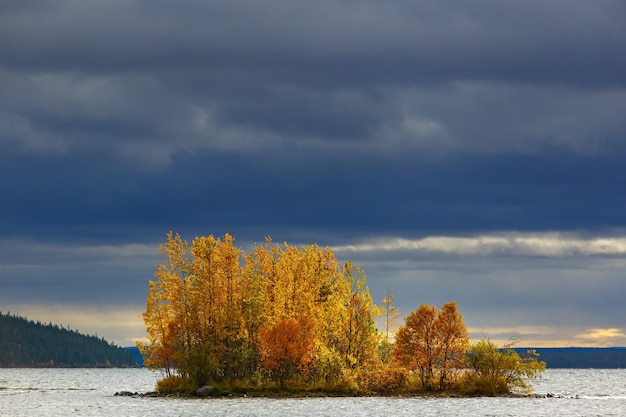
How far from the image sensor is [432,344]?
99.4 meters

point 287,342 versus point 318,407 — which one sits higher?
point 287,342

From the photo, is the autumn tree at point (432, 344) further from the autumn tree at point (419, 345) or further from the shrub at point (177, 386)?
the shrub at point (177, 386)

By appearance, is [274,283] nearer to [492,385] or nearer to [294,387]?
[294,387]

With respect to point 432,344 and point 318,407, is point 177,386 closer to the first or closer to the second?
point 318,407

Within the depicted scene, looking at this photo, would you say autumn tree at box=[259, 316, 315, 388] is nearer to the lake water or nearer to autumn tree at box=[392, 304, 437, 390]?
the lake water

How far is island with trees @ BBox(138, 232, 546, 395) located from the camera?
325ft

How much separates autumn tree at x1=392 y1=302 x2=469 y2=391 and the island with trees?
11 centimetres

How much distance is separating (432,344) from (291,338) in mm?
15549

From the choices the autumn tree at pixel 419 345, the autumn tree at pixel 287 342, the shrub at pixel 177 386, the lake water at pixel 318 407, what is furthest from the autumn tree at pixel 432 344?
the shrub at pixel 177 386

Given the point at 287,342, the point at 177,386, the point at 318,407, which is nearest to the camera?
the point at 318,407

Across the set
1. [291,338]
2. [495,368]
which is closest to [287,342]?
[291,338]

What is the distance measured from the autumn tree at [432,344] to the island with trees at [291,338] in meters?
0.11

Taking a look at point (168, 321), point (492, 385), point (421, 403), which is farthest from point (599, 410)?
point (168, 321)

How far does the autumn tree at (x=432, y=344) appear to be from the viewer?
3903 inches
